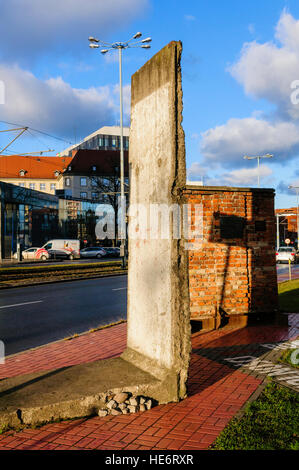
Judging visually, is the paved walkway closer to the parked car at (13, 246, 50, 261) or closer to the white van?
the parked car at (13, 246, 50, 261)

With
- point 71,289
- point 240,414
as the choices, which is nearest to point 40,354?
point 240,414

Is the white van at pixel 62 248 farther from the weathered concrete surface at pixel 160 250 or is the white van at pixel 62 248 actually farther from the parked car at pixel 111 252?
the weathered concrete surface at pixel 160 250

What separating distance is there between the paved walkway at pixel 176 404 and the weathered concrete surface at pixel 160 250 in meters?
0.50

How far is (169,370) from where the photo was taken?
16.1 feet

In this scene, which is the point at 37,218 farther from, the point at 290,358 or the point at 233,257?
the point at 290,358

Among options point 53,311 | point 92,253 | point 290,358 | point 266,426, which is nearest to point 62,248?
point 92,253

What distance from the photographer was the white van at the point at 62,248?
142ft

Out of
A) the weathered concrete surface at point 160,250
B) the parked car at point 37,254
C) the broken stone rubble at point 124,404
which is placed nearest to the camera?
the broken stone rubble at point 124,404

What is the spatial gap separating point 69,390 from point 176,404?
1189mm

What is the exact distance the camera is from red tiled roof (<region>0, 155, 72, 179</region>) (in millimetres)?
89188

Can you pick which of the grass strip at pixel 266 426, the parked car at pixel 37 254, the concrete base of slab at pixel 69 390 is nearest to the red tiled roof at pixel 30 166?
the parked car at pixel 37 254

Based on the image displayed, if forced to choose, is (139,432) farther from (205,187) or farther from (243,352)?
(205,187)

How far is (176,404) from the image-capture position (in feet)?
15.6
